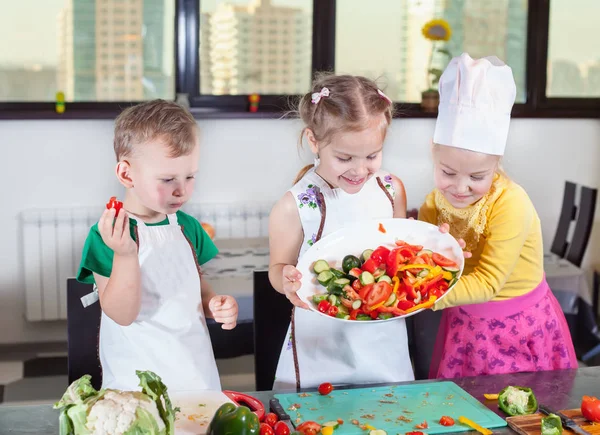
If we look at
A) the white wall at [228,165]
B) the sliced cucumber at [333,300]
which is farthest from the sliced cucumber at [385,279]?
the white wall at [228,165]

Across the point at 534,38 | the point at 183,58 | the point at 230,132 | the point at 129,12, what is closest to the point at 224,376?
the point at 230,132

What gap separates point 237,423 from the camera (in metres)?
1.26

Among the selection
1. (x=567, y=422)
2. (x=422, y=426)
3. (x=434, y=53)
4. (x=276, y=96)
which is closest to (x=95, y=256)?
(x=422, y=426)

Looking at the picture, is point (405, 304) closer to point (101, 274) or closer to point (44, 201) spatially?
point (101, 274)

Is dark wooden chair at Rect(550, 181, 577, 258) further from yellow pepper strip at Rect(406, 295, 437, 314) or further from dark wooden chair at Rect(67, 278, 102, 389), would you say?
dark wooden chair at Rect(67, 278, 102, 389)

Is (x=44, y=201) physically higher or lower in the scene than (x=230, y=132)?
lower

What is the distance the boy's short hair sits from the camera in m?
1.55

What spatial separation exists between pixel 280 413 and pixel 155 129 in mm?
615

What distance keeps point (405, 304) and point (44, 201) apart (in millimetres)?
2848

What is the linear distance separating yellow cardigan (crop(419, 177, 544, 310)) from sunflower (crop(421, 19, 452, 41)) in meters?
2.47

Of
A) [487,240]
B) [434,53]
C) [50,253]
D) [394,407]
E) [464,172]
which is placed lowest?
[50,253]

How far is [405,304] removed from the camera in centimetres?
160

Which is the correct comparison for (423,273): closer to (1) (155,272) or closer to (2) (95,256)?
(1) (155,272)

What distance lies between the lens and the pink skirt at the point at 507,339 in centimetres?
187
